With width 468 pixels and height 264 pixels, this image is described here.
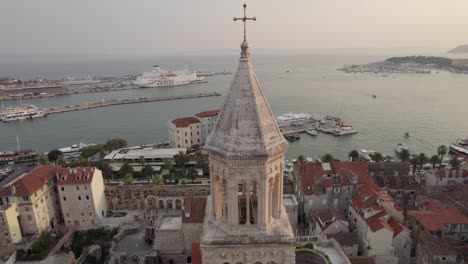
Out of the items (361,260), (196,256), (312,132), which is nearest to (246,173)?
(196,256)

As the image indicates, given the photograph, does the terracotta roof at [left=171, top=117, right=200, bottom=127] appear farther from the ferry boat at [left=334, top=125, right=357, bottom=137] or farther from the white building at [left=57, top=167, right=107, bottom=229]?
the ferry boat at [left=334, top=125, right=357, bottom=137]

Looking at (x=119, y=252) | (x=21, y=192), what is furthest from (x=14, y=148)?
(x=119, y=252)

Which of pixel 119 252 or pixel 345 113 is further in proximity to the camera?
pixel 345 113

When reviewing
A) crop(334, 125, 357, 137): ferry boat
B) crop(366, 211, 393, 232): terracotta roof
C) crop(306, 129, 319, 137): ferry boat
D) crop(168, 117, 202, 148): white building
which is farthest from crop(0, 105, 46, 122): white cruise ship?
crop(366, 211, 393, 232): terracotta roof

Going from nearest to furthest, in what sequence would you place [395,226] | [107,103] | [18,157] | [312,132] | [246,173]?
[246,173] → [395,226] → [18,157] → [312,132] → [107,103]

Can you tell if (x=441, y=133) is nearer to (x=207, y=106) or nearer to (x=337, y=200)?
(x=337, y=200)

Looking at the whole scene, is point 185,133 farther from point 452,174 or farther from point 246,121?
point 246,121
